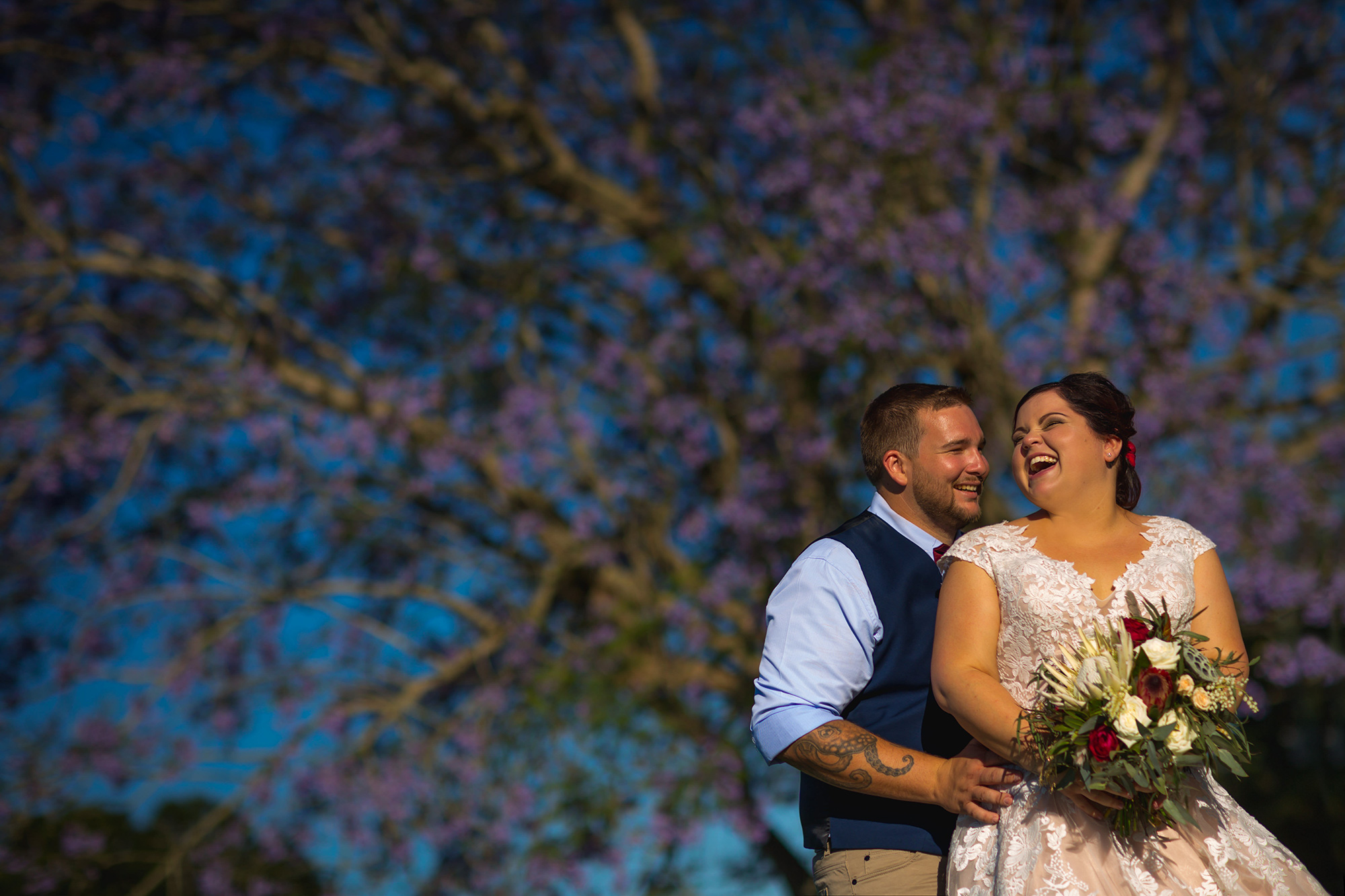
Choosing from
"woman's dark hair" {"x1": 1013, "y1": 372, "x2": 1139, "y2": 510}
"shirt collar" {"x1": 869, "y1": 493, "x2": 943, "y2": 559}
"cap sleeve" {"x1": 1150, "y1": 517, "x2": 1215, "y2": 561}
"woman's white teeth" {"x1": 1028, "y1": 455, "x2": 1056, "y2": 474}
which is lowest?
"cap sleeve" {"x1": 1150, "y1": 517, "x2": 1215, "y2": 561}

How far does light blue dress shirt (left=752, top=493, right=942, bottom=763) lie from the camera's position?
2.62 metres

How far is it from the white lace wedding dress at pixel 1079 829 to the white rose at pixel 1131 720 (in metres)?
0.26

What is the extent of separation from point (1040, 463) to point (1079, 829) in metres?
0.80

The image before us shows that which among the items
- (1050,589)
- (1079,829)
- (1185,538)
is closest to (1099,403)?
(1185,538)

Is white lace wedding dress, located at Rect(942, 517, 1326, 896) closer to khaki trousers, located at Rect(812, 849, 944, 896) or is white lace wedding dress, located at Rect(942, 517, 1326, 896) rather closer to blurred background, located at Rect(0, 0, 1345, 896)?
Result: khaki trousers, located at Rect(812, 849, 944, 896)

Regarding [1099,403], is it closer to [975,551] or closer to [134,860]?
[975,551]

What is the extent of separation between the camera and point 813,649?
266 cm

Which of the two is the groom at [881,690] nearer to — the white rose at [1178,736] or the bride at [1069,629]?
the bride at [1069,629]

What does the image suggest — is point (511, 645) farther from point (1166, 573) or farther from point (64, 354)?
point (1166, 573)

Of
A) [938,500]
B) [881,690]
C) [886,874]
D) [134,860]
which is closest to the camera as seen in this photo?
[886,874]

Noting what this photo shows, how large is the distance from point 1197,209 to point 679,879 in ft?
19.7

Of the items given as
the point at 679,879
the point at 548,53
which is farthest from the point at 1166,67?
the point at 679,879

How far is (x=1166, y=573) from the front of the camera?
2408 millimetres

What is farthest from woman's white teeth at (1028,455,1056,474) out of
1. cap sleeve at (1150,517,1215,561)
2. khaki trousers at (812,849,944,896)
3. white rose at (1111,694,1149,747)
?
khaki trousers at (812,849,944,896)
